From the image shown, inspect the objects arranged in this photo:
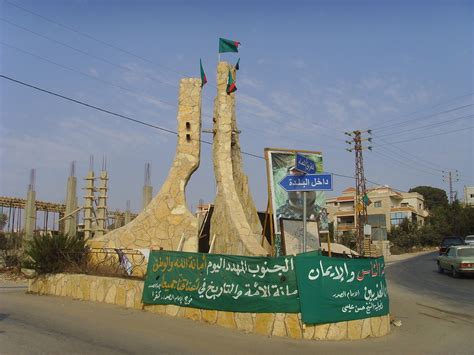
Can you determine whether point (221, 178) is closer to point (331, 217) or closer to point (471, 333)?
point (471, 333)

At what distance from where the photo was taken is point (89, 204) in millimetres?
32406

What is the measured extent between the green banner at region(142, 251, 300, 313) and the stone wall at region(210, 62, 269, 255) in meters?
3.35

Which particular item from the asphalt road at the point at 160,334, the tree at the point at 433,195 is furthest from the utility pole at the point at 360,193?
the tree at the point at 433,195

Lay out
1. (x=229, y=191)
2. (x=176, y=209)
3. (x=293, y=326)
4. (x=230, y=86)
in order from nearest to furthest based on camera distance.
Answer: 1. (x=293, y=326)
2. (x=229, y=191)
3. (x=176, y=209)
4. (x=230, y=86)

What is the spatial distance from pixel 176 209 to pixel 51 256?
4805 mm

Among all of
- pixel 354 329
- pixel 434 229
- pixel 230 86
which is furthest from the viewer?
pixel 434 229

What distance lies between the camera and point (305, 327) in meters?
9.66

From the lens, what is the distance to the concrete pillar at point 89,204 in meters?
31.9

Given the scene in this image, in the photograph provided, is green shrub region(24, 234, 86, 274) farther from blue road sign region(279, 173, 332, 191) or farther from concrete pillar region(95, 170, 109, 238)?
concrete pillar region(95, 170, 109, 238)

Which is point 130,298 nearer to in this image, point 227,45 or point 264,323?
point 264,323

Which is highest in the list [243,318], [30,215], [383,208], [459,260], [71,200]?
[383,208]

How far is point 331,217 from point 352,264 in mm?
78289

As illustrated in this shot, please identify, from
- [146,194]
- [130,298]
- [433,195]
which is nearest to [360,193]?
[146,194]

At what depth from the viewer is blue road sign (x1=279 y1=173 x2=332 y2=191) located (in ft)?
34.3
